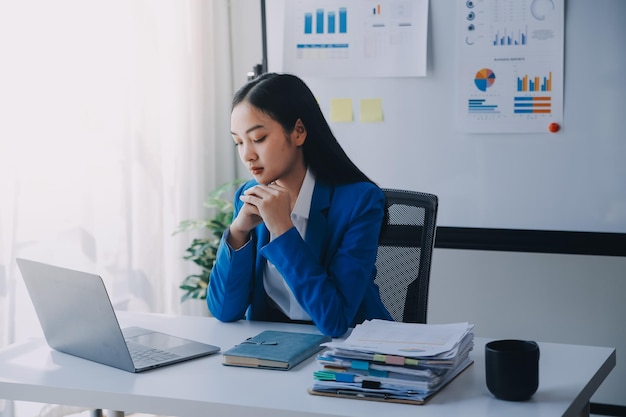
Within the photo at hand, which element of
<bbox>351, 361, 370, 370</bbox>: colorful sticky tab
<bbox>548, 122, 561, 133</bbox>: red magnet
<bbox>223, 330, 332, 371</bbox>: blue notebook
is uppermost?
<bbox>548, 122, 561, 133</bbox>: red magnet

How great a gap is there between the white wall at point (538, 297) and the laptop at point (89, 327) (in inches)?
67.5

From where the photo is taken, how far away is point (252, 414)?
1269mm

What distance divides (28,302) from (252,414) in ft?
6.01

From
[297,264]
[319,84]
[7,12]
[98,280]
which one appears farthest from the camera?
[319,84]

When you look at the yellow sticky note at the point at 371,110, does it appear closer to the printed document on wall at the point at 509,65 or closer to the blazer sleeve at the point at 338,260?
the printed document on wall at the point at 509,65

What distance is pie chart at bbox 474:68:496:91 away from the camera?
2.92 metres

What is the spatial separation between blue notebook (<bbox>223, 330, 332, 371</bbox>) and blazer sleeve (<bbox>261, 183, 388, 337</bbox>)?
0.08 metres

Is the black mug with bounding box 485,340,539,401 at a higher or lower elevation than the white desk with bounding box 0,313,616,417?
higher

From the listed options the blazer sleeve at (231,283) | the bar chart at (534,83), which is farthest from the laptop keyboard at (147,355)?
the bar chart at (534,83)

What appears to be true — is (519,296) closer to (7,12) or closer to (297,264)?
(297,264)

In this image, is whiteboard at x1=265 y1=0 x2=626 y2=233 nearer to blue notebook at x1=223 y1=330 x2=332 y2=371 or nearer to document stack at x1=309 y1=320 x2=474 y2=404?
blue notebook at x1=223 y1=330 x2=332 y2=371

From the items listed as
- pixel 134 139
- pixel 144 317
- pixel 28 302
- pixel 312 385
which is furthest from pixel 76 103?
pixel 312 385

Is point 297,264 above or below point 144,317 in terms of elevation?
above

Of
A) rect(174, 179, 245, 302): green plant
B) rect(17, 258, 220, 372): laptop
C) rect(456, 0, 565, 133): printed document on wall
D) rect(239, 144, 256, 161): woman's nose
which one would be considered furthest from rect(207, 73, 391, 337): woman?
rect(174, 179, 245, 302): green plant
